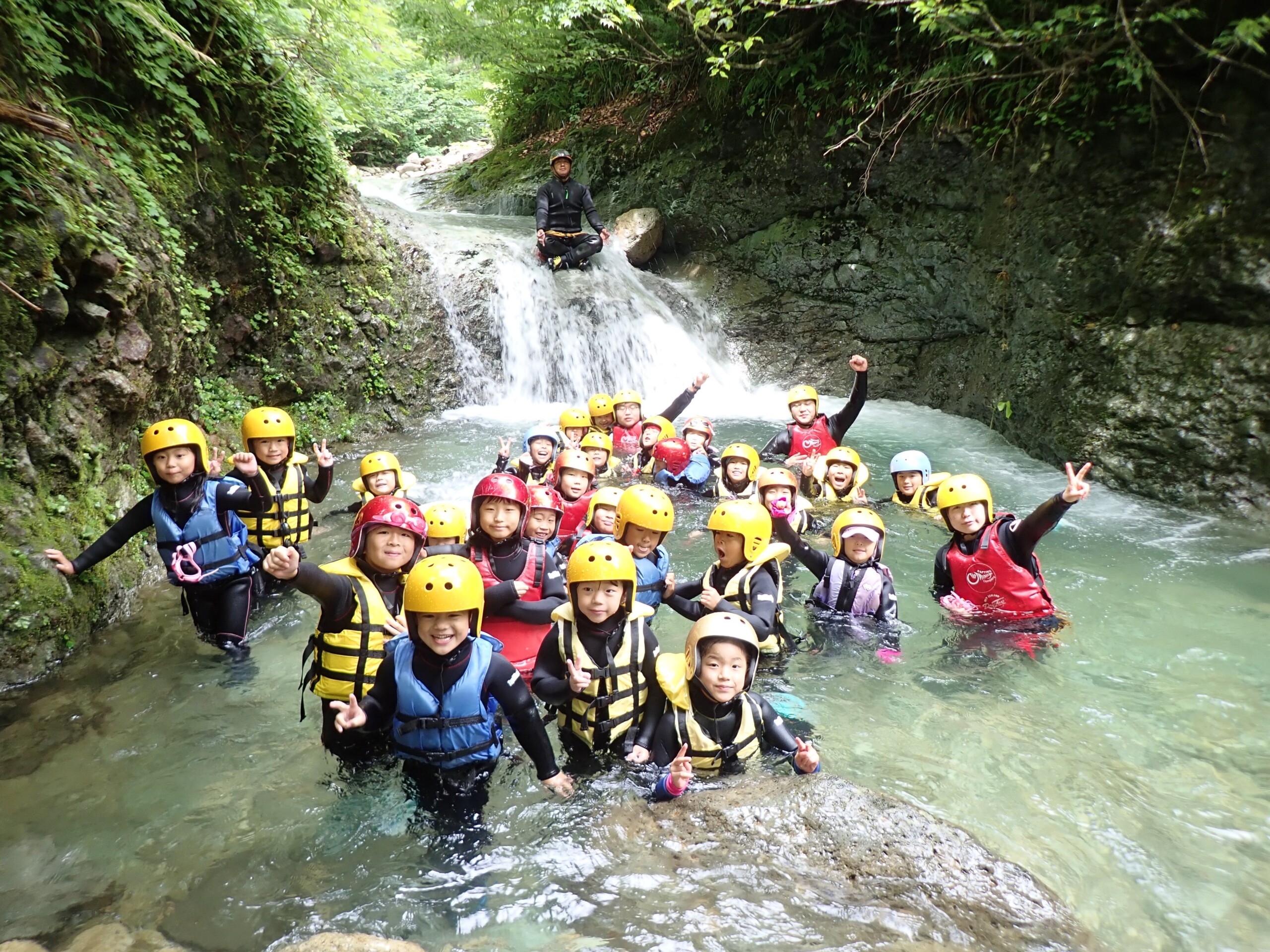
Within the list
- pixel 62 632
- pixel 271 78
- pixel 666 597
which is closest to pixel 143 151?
pixel 271 78

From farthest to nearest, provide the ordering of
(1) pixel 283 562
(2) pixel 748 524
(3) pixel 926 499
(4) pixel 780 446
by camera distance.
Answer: (4) pixel 780 446, (3) pixel 926 499, (2) pixel 748 524, (1) pixel 283 562

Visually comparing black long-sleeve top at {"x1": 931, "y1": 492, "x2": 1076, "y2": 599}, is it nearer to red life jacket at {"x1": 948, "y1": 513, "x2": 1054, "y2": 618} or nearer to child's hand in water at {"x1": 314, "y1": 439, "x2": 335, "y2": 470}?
red life jacket at {"x1": 948, "y1": 513, "x2": 1054, "y2": 618}

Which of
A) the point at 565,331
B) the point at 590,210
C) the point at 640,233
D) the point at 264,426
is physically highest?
the point at 590,210

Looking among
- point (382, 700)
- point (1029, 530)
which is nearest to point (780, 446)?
point (1029, 530)

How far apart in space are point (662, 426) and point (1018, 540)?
170 inches

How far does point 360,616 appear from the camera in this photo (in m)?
3.53

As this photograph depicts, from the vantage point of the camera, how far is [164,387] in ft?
20.7

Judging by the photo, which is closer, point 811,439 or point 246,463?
point 246,463

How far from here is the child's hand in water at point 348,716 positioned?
9.61 ft

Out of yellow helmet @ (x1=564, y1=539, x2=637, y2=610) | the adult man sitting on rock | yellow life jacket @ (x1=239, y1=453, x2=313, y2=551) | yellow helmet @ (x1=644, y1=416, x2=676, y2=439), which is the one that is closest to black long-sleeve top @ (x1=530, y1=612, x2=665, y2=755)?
yellow helmet @ (x1=564, y1=539, x2=637, y2=610)

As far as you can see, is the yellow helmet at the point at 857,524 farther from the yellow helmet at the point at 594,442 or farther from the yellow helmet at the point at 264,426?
the yellow helmet at the point at 264,426

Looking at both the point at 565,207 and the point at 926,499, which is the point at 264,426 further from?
the point at 565,207

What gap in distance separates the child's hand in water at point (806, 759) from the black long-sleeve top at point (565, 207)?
460 inches

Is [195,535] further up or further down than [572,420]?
further down
